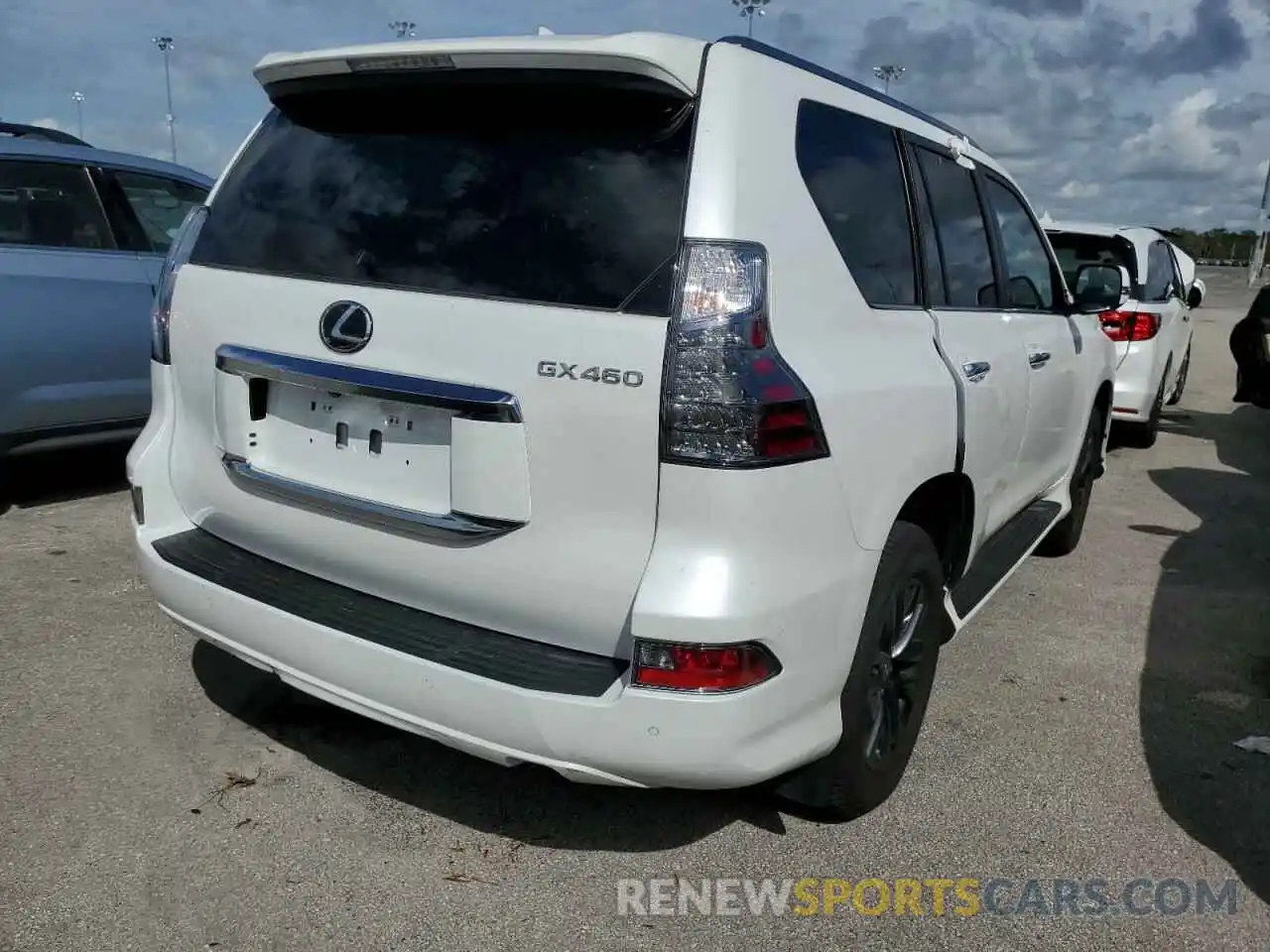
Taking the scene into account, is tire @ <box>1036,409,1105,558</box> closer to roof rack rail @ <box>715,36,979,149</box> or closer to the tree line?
roof rack rail @ <box>715,36,979,149</box>

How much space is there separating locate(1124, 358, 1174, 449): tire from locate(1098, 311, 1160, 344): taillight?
0.81m

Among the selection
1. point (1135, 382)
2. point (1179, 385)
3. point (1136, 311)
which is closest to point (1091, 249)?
point (1136, 311)

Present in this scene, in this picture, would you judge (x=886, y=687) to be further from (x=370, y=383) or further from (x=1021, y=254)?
(x=1021, y=254)

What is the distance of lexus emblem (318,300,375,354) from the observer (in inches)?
93.7

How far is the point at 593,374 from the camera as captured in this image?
2.12 meters

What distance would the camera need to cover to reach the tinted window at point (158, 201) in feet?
18.8

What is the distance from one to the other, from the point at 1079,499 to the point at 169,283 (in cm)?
445

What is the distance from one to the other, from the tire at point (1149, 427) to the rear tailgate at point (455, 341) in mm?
7239

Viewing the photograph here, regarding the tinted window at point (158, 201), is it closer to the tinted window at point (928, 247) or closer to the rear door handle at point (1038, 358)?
the tinted window at point (928, 247)

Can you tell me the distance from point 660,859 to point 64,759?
5.68 feet

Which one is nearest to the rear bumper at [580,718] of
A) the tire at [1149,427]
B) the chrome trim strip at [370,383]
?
the chrome trim strip at [370,383]

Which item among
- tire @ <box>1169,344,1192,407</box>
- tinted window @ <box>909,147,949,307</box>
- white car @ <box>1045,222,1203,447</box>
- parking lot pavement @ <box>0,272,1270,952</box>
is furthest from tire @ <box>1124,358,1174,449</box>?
tinted window @ <box>909,147,949,307</box>

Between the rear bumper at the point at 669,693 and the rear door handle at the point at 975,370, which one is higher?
the rear door handle at the point at 975,370

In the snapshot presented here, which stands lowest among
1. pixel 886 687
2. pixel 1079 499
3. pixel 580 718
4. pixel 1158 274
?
pixel 1079 499
